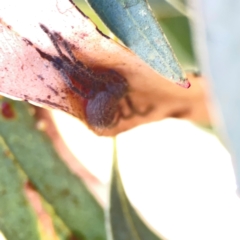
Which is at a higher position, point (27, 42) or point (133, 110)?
point (27, 42)

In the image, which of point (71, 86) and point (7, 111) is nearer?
point (71, 86)

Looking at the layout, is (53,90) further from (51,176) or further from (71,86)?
(51,176)

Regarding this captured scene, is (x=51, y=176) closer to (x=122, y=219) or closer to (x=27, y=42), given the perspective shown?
(x=122, y=219)

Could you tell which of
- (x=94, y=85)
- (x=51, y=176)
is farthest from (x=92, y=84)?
(x=51, y=176)

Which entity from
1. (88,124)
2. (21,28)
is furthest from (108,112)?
(21,28)

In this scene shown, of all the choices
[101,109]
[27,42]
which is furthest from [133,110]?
[27,42]
